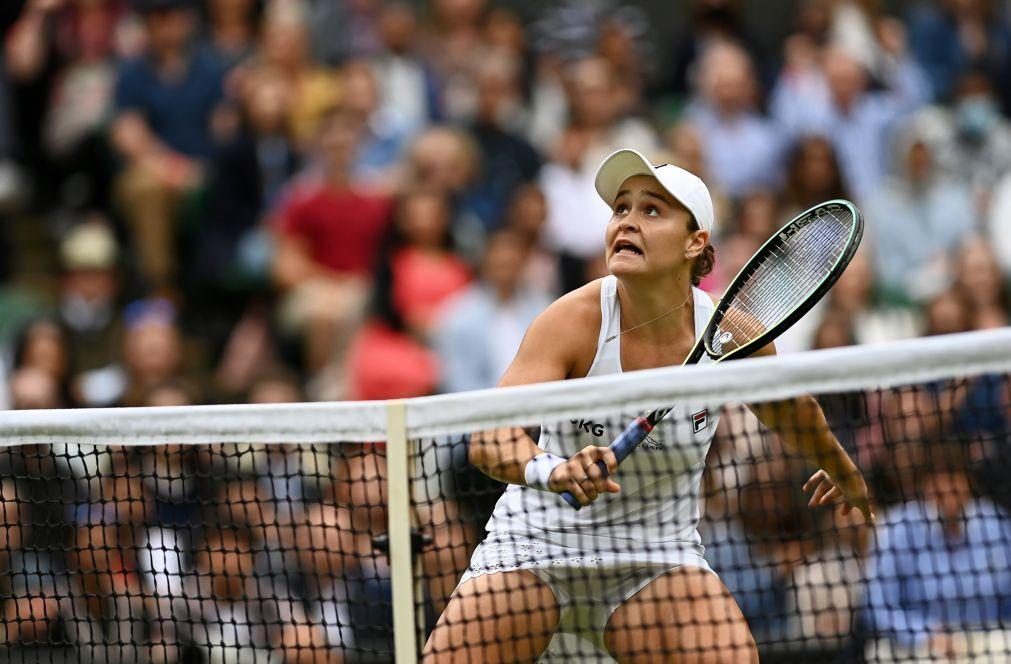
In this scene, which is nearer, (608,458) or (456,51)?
(608,458)

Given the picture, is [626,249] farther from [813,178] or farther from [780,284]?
[813,178]

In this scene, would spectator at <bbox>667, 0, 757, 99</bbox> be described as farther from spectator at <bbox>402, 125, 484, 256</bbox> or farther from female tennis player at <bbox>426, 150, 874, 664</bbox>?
female tennis player at <bbox>426, 150, 874, 664</bbox>

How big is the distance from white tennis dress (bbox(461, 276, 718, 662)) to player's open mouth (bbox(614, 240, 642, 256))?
0.18 meters

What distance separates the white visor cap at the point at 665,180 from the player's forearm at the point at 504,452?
91cm

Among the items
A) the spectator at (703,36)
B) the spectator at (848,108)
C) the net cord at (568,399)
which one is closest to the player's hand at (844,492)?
the net cord at (568,399)

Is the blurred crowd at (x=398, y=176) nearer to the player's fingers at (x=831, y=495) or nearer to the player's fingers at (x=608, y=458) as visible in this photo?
the player's fingers at (x=831, y=495)

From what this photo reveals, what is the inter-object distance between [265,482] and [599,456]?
4.05 m

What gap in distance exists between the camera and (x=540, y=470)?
16.2ft

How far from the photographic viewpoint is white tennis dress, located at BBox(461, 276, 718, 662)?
5312 millimetres

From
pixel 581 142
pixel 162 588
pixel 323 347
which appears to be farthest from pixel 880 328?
pixel 162 588

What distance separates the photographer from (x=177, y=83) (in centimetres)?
1102

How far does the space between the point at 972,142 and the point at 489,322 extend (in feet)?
12.1

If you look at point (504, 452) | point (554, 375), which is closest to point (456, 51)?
point (554, 375)

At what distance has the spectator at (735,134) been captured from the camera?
10992 millimetres
